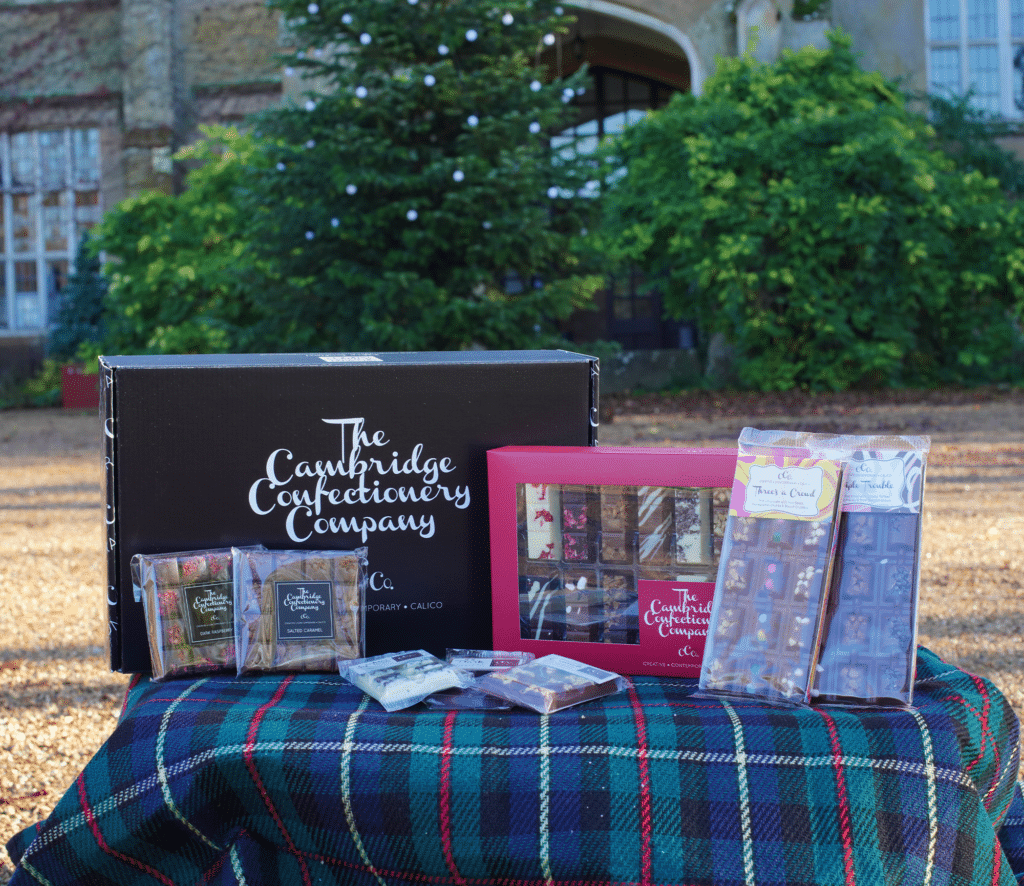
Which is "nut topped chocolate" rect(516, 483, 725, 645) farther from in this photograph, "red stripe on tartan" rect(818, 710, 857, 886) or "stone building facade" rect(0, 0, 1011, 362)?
"stone building facade" rect(0, 0, 1011, 362)

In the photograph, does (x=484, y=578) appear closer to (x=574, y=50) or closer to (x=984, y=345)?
(x=984, y=345)

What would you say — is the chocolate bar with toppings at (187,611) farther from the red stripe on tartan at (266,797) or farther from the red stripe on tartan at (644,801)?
the red stripe on tartan at (644,801)

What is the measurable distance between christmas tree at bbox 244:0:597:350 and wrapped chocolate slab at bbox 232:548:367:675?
6.26 metres

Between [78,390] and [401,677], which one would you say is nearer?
[401,677]

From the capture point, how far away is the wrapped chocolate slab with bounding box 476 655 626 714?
1.20 m

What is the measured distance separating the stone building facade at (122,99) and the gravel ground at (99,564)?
6.30 meters

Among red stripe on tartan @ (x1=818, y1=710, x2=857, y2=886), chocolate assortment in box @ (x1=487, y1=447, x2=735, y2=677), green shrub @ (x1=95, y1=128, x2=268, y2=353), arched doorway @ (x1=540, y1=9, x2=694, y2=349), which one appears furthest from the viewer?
arched doorway @ (x1=540, y1=9, x2=694, y2=349)

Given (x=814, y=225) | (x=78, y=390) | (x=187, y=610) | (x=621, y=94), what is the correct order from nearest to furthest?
1. (x=187, y=610)
2. (x=814, y=225)
3. (x=78, y=390)
4. (x=621, y=94)

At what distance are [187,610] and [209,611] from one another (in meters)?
0.03

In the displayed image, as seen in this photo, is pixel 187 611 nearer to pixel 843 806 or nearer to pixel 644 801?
pixel 644 801

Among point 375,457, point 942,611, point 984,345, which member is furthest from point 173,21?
point 375,457

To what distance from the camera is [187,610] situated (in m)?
1.34

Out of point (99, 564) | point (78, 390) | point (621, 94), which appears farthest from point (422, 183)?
point (621, 94)

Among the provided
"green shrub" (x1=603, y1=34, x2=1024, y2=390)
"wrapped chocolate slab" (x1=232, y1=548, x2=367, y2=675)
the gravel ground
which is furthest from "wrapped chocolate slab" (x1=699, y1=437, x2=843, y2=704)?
"green shrub" (x1=603, y1=34, x2=1024, y2=390)
